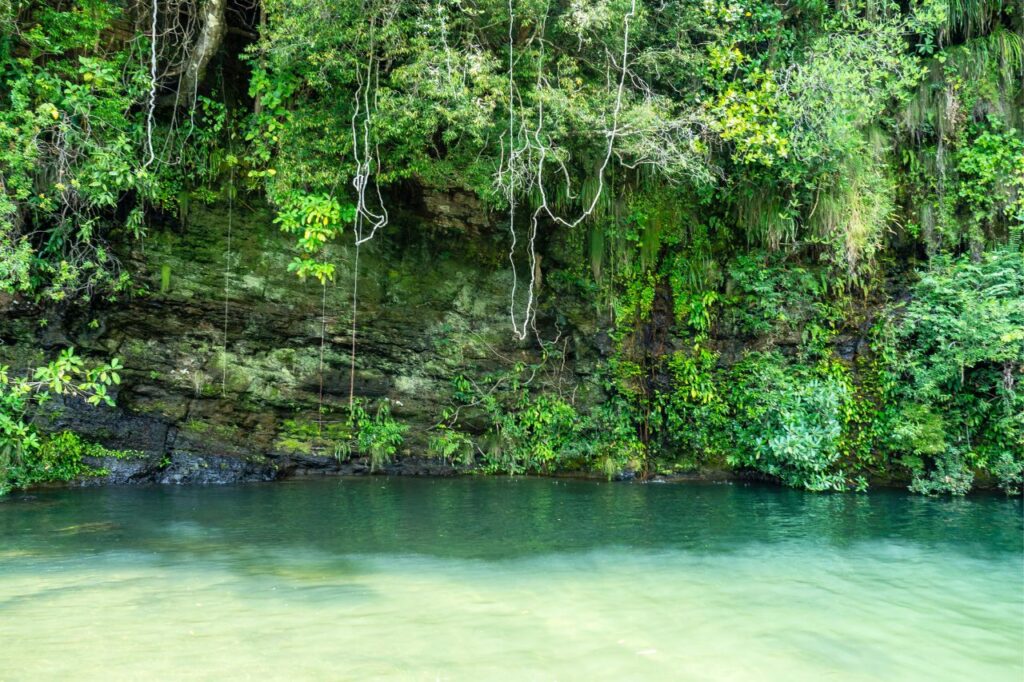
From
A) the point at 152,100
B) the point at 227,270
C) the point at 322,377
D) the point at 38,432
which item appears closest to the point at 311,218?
the point at 227,270

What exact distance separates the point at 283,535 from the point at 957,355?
818cm

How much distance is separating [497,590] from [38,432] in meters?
6.54

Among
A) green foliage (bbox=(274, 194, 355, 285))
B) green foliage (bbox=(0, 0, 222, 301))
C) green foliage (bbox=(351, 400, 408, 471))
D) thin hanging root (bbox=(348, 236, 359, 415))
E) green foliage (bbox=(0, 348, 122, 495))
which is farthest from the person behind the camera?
Answer: green foliage (bbox=(351, 400, 408, 471))

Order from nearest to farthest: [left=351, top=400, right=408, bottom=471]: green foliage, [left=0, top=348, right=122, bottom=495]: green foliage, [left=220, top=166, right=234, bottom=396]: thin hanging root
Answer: [left=0, top=348, right=122, bottom=495]: green foliage < [left=220, top=166, right=234, bottom=396]: thin hanging root < [left=351, top=400, right=408, bottom=471]: green foliage

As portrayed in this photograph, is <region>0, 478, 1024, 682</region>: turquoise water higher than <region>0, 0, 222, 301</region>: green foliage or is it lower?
→ lower

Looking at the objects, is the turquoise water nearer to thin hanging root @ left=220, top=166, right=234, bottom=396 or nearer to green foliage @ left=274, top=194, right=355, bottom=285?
thin hanging root @ left=220, top=166, right=234, bottom=396

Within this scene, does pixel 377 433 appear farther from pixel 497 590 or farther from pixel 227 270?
pixel 497 590

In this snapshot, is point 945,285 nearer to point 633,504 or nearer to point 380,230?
point 633,504

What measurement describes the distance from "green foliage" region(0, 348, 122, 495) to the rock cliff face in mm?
240

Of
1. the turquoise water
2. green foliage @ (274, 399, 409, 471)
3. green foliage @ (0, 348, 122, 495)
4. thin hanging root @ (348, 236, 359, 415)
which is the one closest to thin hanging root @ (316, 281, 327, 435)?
green foliage @ (274, 399, 409, 471)

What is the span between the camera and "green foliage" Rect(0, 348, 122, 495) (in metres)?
7.19

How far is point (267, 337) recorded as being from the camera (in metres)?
9.20

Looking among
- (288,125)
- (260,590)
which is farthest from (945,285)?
(260,590)

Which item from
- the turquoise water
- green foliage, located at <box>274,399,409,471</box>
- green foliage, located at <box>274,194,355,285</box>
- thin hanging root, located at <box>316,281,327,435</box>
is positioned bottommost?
the turquoise water
